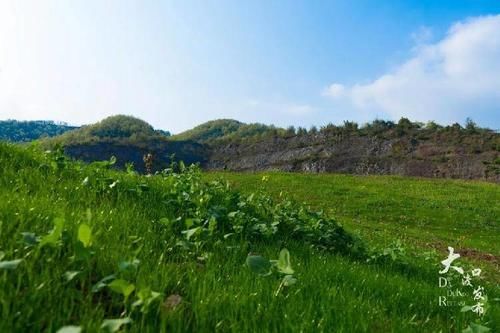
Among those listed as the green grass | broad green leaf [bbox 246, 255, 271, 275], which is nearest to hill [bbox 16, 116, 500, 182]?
the green grass

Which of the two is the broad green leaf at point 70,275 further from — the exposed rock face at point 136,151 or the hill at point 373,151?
the exposed rock face at point 136,151

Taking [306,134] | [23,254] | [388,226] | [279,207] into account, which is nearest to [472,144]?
[306,134]

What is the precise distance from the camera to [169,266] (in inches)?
160

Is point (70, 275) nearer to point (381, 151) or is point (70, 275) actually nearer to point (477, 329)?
point (477, 329)

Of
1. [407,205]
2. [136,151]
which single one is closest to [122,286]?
[407,205]

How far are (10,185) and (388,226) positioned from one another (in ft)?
104

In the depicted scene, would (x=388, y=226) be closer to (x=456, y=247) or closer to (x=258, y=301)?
(x=456, y=247)

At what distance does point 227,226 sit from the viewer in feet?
22.3

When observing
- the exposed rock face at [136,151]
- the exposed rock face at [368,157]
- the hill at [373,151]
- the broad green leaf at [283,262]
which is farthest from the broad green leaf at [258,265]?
the exposed rock face at [136,151]

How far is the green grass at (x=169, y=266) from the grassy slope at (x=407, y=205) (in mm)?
20034

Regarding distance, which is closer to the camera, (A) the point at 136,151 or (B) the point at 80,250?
(B) the point at 80,250

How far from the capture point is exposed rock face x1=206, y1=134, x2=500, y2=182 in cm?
8712

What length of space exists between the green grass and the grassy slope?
65.7ft

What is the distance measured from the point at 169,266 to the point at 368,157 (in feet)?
331
